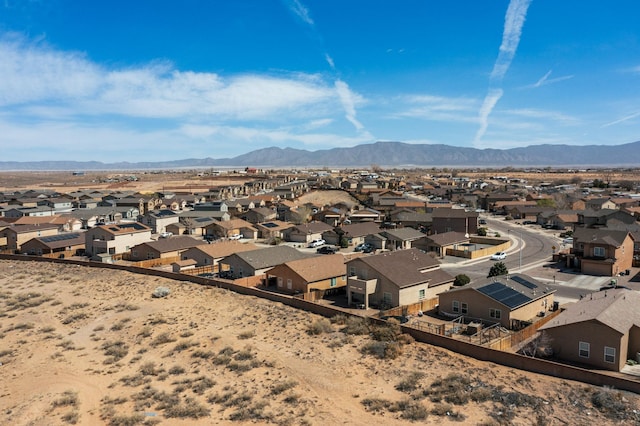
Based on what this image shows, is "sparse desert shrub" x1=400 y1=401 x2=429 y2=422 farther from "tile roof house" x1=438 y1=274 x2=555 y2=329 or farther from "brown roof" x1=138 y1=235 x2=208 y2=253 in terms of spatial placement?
"brown roof" x1=138 y1=235 x2=208 y2=253

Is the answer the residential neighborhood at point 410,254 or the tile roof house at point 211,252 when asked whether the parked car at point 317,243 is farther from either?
the tile roof house at point 211,252

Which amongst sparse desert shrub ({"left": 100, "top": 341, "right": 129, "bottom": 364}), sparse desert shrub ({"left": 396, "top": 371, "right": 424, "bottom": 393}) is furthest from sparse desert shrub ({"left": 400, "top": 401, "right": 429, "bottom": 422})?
sparse desert shrub ({"left": 100, "top": 341, "right": 129, "bottom": 364})

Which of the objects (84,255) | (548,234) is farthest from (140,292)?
(548,234)

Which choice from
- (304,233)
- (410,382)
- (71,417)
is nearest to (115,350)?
(71,417)

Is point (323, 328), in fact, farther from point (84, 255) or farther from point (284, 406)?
point (84, 255)

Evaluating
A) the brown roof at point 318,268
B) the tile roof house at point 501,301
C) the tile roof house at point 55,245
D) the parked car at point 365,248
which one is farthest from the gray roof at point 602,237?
the tile roof house at point 55,245

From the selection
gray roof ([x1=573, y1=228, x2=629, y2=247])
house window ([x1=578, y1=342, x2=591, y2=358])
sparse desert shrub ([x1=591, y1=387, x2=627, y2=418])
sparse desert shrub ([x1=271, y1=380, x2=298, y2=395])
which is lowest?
sparse desert shrub ([x1=271, y1=380, x2=298, y2=395])
